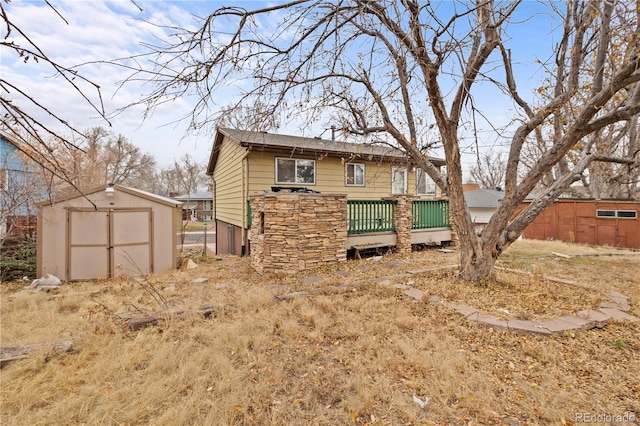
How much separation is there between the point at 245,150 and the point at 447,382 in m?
8.04

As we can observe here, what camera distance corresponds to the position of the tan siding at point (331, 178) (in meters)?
9.05

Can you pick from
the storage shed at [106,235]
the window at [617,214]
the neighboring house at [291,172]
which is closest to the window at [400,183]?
the neighboring house at [291,172]

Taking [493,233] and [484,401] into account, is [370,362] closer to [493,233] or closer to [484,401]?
[484,401]

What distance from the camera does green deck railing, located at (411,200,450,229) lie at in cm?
904

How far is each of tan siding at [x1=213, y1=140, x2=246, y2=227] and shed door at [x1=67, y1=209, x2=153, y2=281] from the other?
2882 millimetres

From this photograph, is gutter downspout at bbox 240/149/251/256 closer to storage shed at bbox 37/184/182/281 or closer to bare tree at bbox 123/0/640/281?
storage shed at bbox 37/184/182/281

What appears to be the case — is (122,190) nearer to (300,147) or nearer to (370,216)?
(300,147)

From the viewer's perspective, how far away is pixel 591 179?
13.3 m

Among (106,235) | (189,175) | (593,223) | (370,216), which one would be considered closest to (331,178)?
(370,216)

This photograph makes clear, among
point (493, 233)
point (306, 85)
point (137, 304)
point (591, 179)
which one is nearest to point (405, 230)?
point (493, 233)

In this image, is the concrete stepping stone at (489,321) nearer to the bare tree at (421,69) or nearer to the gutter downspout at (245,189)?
the bare tree at (421,69)

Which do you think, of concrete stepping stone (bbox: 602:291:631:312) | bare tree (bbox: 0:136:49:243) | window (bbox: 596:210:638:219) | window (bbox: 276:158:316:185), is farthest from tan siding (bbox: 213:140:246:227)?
window (bbox: 596:210:638:219)

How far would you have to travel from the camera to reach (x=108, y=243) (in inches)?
286

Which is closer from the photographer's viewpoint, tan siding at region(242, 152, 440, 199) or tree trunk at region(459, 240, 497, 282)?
tree trunk at region(459, 240, 497, 282)
